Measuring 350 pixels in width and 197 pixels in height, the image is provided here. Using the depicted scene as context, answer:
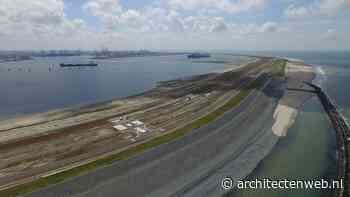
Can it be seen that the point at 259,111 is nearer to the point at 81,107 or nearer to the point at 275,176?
the point at 275,176

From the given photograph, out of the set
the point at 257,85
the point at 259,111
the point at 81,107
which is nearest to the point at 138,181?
the point at 259,111

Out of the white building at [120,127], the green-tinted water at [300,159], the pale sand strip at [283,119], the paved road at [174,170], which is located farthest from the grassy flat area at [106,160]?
the green-tinted water at [300,159]

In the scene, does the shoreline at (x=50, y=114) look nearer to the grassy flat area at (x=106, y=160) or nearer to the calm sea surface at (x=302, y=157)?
the grassy flat area at (x=106, y=160)

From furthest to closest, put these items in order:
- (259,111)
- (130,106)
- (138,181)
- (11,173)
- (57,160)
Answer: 1. (130,106)
2. (259,111)
3. (57,160)
4. (11,173)
5. (138,181)
